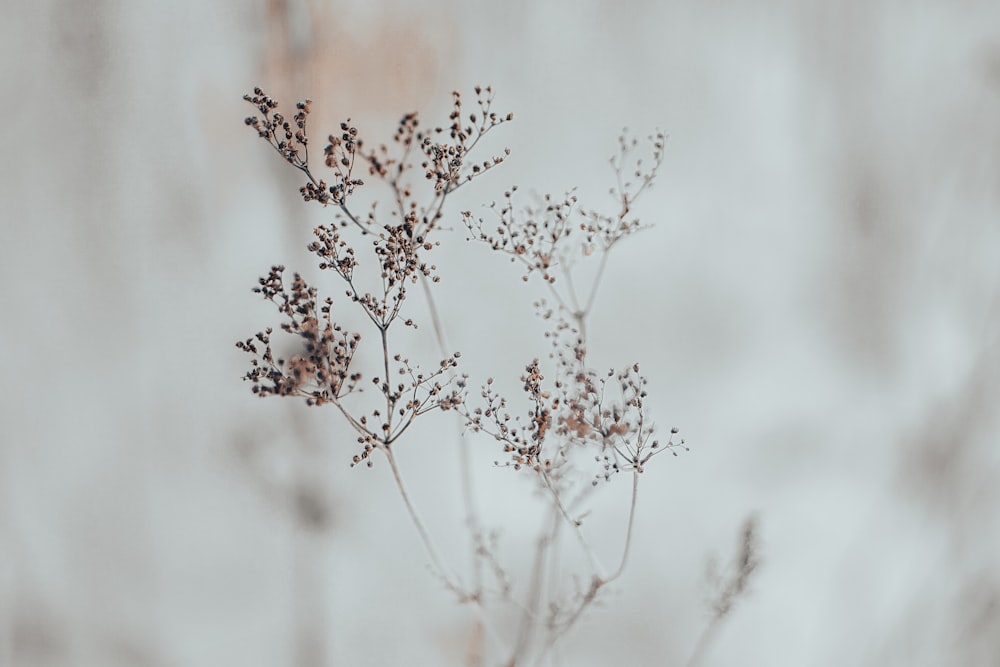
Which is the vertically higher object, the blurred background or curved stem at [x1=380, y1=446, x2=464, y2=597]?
the blurred background

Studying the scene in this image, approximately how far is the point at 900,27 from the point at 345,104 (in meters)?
0.47

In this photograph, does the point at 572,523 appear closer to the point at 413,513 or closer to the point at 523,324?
the point at 413,513

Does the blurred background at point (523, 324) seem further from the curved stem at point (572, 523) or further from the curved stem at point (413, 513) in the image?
the curved stem at point (572, 523)

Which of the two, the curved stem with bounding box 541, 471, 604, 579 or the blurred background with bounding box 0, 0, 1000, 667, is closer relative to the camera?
the curved stem with bounding box 541, 471, 604, 579

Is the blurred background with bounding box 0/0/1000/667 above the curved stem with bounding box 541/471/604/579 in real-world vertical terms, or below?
above

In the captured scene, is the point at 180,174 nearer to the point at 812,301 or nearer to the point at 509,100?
the point at 509,100

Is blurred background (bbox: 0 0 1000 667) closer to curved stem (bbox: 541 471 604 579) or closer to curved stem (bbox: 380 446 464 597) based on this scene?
curved stem (bbox: 380 446 464 597)

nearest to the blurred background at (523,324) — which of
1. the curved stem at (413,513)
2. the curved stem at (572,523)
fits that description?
the curved stem at (413,513)

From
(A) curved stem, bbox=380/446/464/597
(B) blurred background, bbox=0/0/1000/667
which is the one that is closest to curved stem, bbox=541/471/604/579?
(A) curved stem, bbox=380/446/464/597

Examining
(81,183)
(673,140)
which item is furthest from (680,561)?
(81,183)

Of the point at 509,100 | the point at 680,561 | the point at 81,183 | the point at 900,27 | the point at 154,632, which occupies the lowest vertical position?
the point at 154,632

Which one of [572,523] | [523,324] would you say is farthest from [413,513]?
[523,324]

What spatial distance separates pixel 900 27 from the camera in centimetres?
53

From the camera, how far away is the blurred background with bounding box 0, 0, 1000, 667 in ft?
1.59
